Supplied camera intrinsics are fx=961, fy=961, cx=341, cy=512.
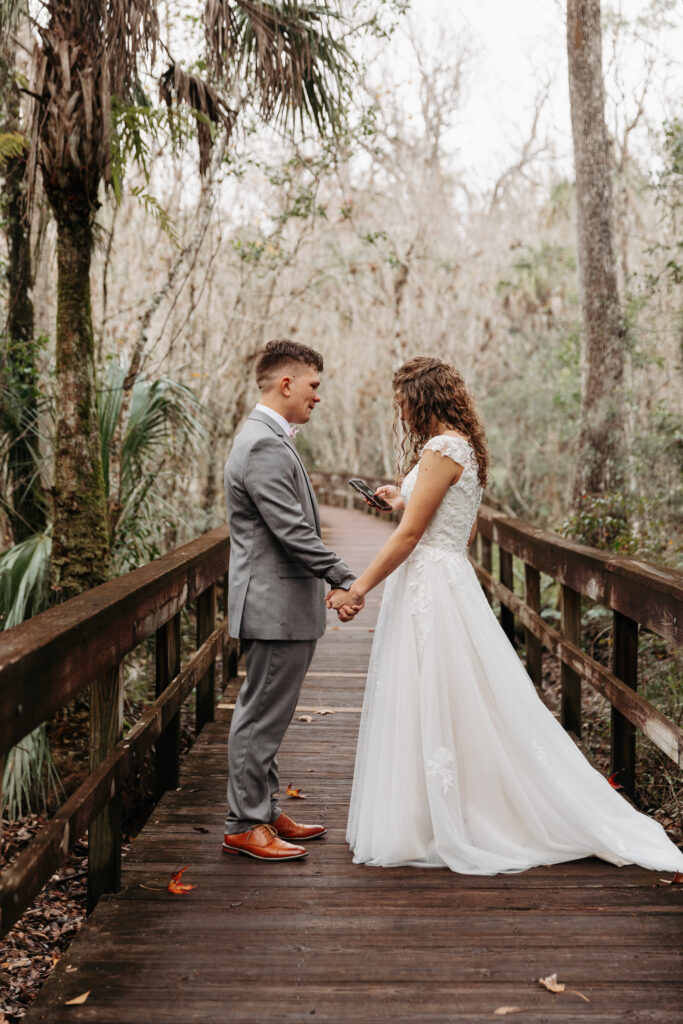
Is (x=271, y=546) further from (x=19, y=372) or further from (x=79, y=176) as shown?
(x=19, y=372)

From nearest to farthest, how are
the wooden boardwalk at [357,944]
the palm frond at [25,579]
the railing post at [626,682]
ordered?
the wooden boardwalk at [357,944] < the railing post at [626,682] < the palm frond at [25,579]

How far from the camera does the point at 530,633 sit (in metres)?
6.33

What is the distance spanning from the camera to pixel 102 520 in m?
6.15

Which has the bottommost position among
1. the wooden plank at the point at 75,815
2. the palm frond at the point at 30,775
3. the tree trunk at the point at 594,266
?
the palm frond at the point at 30,775

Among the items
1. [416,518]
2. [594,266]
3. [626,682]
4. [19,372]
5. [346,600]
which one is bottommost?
[626,682]

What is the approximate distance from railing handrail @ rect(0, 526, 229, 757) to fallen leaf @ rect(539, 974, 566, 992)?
5.17 ft

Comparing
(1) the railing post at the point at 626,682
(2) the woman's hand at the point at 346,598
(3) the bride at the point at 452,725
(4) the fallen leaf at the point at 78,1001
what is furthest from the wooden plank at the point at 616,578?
(4) the fallen leaf at the point at 78,1001

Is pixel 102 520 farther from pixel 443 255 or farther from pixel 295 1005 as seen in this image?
pixel 443 255

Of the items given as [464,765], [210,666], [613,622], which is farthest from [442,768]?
Answer: [210,666]

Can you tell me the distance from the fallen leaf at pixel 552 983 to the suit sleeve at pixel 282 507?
5.21 ft

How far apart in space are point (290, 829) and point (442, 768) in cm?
75

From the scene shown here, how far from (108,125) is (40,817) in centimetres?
433

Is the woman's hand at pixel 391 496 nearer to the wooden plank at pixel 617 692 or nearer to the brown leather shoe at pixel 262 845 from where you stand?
the wooden plank at pixel 617 692

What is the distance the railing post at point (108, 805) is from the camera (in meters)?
3.29
